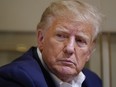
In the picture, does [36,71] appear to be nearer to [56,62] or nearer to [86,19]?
[56,62]

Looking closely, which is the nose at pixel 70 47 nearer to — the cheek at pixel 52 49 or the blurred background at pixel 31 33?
the cheek at pixel 52 49

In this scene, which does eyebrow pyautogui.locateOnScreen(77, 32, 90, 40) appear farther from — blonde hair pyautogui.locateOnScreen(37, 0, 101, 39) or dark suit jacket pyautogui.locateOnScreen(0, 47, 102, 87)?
dark suit jacket pyautogui.locateOnScreen(0, 47, 102, 87)

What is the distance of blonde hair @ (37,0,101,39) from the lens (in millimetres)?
758

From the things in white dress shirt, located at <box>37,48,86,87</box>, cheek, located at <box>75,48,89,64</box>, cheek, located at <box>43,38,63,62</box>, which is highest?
cheek, located at <box>43,38,63,62</box>

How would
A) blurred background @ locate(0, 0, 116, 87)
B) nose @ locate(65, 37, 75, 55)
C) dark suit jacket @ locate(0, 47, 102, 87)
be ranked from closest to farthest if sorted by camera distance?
dark suit jacket @ locate(0, 47, 102, 87), nose @ locate(65, 37, 75, 55), blurred background @ locate(0, 0, 116, 87)

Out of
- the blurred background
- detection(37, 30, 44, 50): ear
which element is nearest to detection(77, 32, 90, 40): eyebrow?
detection(37, 30, 44, 50): ear

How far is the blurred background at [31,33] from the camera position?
1.22 meters

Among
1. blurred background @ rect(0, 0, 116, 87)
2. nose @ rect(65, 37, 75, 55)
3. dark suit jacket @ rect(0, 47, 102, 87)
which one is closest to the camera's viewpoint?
A: dark suit jacket @ rect(0, 47, 102, 87)

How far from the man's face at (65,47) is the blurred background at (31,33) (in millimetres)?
436

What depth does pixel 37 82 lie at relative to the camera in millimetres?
654

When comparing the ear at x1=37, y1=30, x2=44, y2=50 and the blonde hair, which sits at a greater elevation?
the blonde hair

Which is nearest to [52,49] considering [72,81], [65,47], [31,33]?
[65,47]

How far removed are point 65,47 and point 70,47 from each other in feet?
0.06

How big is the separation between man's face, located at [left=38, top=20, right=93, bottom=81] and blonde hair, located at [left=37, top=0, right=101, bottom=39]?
0.06 feet
